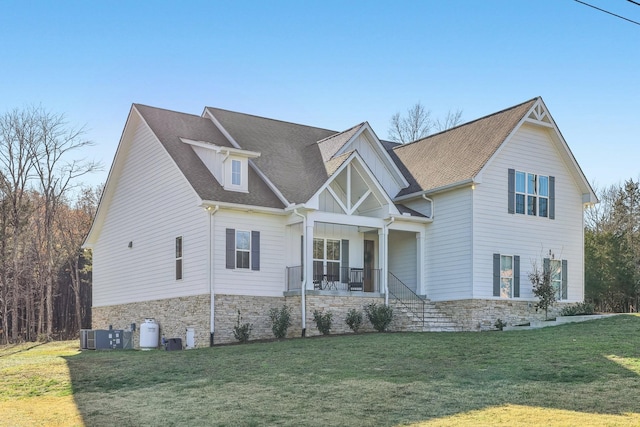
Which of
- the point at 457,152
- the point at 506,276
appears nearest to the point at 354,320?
the point at 506,276

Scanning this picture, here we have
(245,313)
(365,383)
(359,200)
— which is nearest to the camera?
(365,383)

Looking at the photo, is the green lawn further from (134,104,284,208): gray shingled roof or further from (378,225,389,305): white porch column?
(134,104,284,208): gray shingled roof

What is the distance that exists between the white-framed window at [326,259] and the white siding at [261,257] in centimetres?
146

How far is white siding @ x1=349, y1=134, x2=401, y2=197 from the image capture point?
27016mm

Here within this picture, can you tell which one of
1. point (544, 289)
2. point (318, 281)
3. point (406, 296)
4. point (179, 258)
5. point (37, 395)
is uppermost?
point (179, 258)

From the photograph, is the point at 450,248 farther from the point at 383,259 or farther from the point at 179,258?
the point at 179,258

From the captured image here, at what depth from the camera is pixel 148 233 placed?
1030 inches

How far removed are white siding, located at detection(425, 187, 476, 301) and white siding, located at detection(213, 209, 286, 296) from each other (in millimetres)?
5253

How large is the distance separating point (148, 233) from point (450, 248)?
34.4ft

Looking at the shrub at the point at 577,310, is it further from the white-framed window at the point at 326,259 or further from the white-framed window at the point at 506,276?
the white-framed window at the point at 326,259

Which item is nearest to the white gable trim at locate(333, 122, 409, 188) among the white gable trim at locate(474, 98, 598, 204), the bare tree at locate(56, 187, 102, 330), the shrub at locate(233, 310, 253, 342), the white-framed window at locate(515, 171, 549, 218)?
the white gable trim at locate(474, 98, 598, 204)

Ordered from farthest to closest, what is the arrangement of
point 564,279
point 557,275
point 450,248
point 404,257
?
point 404,257, point 564,279, point 557,275, point 450,248

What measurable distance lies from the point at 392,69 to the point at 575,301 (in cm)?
1156

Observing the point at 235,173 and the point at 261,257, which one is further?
the point at 235,173
